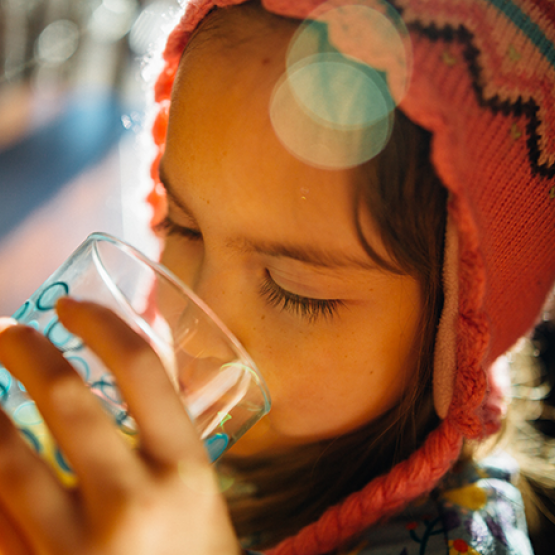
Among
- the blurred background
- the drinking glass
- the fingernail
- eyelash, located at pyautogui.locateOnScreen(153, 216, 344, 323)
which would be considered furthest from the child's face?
the blurred background

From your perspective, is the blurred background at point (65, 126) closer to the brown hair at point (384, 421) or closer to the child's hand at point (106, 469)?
the brown hair at point (384, 421)

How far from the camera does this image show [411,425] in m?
0.78

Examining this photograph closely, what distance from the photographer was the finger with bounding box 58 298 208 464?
0.35m

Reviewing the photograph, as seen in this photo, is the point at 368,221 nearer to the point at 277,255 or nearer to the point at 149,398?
the point at 277,255

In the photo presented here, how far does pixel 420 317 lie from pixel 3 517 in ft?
1.63

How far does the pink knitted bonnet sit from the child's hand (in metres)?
0.36

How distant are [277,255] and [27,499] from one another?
13.8 inches

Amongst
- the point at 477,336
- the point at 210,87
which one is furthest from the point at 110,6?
the point at 477,336

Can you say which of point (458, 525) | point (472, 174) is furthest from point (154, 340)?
point (458, 525)

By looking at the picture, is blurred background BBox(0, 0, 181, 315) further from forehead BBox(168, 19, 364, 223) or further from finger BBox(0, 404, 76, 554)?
finger BBox(0, 404, 76, 554)

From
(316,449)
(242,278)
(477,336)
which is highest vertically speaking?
(242,278)

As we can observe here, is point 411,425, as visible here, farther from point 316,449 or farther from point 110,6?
point 110,6

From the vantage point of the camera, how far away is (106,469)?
0.33 meters

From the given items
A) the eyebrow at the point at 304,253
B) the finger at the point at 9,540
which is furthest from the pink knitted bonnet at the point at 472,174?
the finger at the point at 9,540
